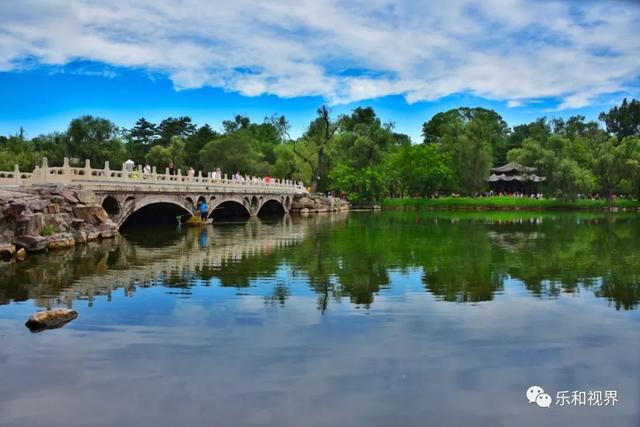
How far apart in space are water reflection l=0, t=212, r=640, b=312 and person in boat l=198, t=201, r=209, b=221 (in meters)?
8.10

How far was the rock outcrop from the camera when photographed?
56281mm

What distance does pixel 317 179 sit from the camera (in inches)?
2692

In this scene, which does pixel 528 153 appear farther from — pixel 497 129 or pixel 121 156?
pixel 121 156

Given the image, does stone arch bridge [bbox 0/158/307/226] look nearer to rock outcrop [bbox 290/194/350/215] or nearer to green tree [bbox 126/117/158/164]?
rock outcrop [bbox 290/194/350/215]

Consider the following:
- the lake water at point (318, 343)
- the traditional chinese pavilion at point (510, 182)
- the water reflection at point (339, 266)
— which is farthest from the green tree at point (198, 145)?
the lake water at point (318, 343)

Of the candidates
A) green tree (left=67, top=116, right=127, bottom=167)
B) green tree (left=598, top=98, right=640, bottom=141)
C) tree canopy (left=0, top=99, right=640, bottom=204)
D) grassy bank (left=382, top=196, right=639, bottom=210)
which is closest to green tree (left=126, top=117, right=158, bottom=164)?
tree canopy (left=0, top=99, right=640, bottom=204)

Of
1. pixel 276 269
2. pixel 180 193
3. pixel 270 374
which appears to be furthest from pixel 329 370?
pixel 180 193

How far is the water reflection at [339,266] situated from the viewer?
14.1 m

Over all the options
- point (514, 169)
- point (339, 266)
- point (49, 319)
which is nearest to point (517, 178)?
point (514, 169)

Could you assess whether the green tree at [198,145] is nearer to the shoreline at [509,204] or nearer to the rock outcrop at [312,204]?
the rock outcrop at [312,204]

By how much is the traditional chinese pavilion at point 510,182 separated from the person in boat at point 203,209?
43.6 metres

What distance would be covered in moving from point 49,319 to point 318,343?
518cm

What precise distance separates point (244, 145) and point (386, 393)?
62390 millimetres

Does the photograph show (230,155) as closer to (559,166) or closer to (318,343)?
(559,166)
